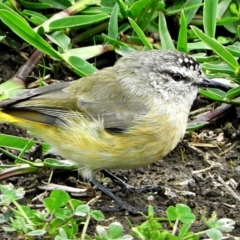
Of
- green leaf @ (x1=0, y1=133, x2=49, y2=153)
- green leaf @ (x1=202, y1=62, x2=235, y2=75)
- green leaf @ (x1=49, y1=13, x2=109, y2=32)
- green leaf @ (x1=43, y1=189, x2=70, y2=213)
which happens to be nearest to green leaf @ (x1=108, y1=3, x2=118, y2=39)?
green leaf @ (x1=49, y1=13, x2=109, y2=32)

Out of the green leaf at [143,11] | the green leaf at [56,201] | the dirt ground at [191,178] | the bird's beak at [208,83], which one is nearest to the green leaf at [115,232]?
the green leaf at [56,201]

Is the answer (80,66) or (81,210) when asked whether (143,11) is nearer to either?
(80,66)

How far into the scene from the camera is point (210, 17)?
261 inches

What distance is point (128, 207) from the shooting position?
5414 millimetres

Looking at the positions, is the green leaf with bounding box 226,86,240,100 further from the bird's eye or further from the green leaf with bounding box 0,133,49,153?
the green leaf with bounding box 0,133,49,153

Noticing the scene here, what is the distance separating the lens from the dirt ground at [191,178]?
5.39 metres

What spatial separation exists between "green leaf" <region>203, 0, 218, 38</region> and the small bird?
2.99 feet

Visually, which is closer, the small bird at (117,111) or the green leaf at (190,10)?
the small bird at (117,111)

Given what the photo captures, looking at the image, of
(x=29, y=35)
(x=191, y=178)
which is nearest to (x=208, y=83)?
(x=191, y=178)

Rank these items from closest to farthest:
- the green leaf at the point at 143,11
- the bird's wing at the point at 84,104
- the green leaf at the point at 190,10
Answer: the bird's wing at the point at 84,104
the green leaf at the point at 143,11
the green leaf at the point at 190,10

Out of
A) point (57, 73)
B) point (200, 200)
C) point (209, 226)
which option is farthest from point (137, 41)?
point (209, 226)

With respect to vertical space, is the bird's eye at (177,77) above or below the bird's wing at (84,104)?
above

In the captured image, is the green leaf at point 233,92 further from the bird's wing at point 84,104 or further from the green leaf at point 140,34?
the bird's wing at point 84,104

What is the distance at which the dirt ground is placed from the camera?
17.7ft
